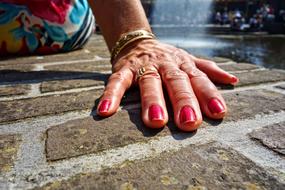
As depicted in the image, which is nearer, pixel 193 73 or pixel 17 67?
pixel 193 73

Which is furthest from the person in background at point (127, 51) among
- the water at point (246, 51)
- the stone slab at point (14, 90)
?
the water at point (246, 51)

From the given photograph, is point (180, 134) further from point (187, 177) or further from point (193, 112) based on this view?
point (187, 177)

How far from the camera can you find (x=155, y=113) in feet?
2.43

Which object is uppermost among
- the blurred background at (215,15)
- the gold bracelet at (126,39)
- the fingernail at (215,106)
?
the gold bracelet at (126,39)

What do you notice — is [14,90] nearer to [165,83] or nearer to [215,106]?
[165,83]

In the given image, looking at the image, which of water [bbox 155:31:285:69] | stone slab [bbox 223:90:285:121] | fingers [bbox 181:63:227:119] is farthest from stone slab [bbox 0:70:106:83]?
water [bbox 155:31:285:69]

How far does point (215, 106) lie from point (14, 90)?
0.73 m

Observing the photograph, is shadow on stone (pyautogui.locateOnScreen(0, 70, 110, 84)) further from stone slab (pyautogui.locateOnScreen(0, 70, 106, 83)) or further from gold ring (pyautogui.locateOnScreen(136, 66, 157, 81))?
gold ring (pyautogui.locateOnScreen(136, 66, 157, 81))

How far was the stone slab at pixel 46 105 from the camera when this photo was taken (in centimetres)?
84

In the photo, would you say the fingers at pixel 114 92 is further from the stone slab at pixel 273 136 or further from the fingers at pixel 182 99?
the stone slab at pixel 273 136

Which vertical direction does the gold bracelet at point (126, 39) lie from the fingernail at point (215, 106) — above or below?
above

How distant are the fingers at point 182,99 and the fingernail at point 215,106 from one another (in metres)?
0.04

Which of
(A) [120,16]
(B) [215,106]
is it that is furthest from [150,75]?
(A) [120,16]

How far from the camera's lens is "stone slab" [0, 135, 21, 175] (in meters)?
0.59
